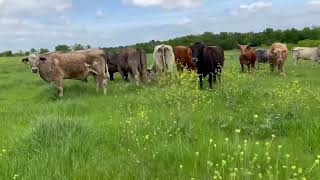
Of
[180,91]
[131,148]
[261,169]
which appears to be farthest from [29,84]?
[261,169]

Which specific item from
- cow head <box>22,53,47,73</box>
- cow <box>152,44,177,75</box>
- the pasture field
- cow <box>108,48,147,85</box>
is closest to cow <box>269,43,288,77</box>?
cow <box>152,44,177,75</box>

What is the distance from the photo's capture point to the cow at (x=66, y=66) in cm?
1709

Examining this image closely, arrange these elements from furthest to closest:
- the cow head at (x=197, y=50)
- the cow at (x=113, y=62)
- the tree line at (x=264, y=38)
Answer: the tree line at (x=264, y=38) < the cow at (x=113, y=62) < the cow head at (x=197, y=50)

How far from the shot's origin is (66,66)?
17.4 meters

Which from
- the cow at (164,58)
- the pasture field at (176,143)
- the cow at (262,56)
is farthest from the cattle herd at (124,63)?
the cow at (262,56)

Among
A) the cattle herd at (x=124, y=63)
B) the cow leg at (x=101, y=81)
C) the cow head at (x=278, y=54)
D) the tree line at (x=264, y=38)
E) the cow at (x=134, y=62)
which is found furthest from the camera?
the tree line at (x=264, y=38)

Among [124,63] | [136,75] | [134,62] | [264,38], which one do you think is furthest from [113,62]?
[264,38]

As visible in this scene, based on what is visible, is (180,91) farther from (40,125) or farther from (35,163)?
(35,163)

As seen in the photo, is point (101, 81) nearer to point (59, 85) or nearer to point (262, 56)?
point (59, 85)

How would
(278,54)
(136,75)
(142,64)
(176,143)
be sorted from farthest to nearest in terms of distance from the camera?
1. (278,54)
2. (142,64)
3. (136,75)
4. (176,143)

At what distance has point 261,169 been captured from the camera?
5.44m

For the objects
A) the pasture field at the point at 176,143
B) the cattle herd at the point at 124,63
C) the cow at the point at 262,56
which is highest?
the cattle herd at the point at 124,63

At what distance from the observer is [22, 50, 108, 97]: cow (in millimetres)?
17094

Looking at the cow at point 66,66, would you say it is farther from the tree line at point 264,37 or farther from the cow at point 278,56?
the tree line at point 264,37
